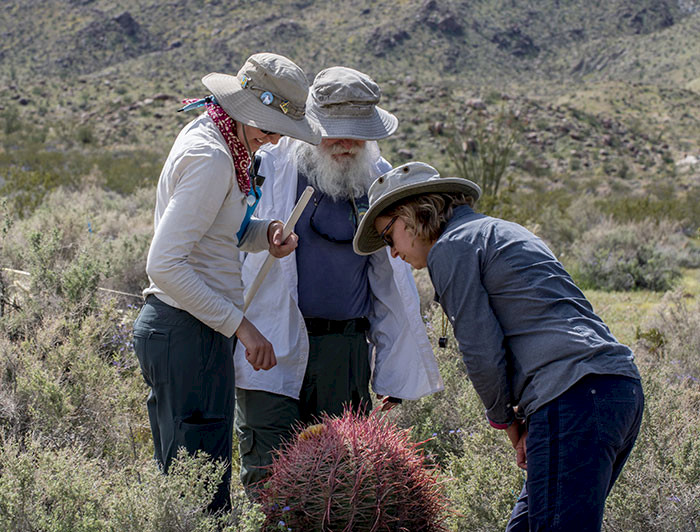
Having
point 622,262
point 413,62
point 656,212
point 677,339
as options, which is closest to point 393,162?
point 656,212

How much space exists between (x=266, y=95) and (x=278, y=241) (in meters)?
0.63

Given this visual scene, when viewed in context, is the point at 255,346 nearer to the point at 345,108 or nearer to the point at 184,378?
the point at 184,378

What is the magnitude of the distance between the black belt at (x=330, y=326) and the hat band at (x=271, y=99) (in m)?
1.10

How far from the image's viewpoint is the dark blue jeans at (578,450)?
6.25ft

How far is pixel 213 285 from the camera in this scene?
237 centimetres

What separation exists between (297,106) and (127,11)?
2301 inches

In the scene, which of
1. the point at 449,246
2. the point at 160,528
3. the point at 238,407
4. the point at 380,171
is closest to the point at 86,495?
the point at 160,528

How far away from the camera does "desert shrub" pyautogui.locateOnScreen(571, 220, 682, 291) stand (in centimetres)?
887

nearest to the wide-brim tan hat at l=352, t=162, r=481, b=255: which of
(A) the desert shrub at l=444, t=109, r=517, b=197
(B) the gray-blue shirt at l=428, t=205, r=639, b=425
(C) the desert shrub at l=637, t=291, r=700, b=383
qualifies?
(B) the gray-blue shirt at l=428, t=205, r=639, b=425

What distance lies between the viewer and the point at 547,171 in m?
25.5

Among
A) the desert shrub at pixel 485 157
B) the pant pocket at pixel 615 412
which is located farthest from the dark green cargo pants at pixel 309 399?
the desert shrub at pixel 485 157

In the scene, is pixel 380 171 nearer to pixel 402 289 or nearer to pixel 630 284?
pixel 402 289

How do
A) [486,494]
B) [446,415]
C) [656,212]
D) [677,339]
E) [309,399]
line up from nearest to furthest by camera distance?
[486,494] < [309,399] < [446,415] < [677,339] < [656,212]

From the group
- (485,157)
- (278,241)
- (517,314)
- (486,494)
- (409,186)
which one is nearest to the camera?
(517,314)
